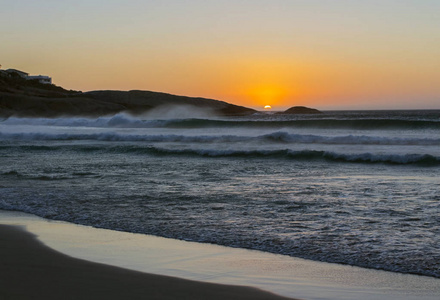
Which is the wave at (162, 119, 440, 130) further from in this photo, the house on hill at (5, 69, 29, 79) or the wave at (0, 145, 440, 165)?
the house on hill at (5, 69, 29, 79)

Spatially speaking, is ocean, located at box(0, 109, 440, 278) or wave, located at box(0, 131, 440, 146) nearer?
ocean, located at box(0, 109, 440, 278)

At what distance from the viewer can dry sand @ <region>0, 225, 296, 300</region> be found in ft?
13.6

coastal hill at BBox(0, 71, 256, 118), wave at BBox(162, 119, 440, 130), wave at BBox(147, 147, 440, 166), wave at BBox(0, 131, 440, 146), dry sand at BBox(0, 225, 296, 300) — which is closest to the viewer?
dry sand at BBox(0, 225, 296, 300)

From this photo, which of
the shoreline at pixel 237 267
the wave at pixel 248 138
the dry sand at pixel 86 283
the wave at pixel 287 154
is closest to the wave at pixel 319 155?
the wave at pixel 287 154

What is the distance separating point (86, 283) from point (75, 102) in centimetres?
7461

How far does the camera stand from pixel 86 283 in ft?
14.6

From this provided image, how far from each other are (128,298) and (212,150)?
14863 millimetres

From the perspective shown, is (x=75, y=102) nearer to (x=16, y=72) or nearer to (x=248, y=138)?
(x=16, y=72)

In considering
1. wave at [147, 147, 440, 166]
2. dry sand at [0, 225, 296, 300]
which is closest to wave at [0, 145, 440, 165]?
wave at [147, 147, 440, 166]

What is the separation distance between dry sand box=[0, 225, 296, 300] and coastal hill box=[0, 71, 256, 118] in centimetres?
6176

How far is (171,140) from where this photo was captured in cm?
2683

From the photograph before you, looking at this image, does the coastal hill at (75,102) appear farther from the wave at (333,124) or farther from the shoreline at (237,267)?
the shoreline at (237,267)

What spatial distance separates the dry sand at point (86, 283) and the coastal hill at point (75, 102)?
61763 mm

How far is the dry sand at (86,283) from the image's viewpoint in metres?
4.15
